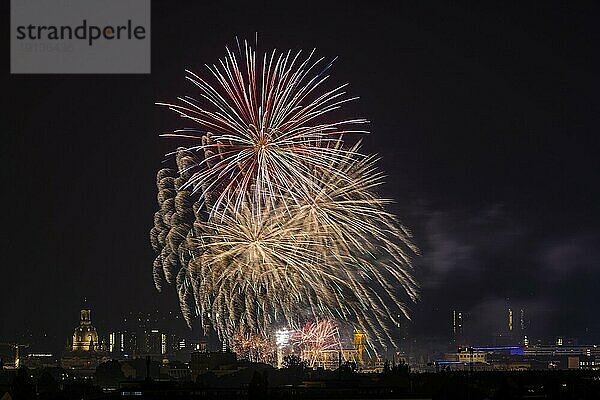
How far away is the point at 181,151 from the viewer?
64688 millimetres

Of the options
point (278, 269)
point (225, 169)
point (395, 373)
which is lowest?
point (395, 373)

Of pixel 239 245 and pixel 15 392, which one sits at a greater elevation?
pixel 239 245

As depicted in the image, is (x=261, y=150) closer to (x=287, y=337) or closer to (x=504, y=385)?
(x=504, y=385)

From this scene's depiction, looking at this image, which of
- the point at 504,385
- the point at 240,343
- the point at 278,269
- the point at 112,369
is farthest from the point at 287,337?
the point at 112,369

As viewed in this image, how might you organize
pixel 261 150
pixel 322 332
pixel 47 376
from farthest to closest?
pixel 47 376
pixel 322 332
pixel 261 150

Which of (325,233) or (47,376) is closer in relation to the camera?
(325,233)

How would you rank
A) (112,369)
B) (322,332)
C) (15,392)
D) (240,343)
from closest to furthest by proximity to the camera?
(15,392) → (322,332) → (240,343) → (112,369)

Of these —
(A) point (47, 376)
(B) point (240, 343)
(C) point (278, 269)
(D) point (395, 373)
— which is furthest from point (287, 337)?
(C) point (278, 269)

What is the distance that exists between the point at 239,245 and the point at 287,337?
1501 inches

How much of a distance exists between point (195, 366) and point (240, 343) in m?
78.6

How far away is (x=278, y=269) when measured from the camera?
6456 cm

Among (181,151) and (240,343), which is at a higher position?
(181,151)

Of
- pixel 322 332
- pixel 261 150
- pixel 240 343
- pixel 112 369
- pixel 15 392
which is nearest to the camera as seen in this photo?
pixel 15 392

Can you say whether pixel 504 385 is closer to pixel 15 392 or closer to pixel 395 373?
pixel 15 392
